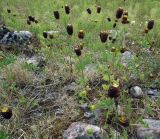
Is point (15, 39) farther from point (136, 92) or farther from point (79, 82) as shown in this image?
point (136, 92)

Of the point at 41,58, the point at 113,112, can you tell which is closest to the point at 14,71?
the point at 41,58

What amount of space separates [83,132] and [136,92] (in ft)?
2.72

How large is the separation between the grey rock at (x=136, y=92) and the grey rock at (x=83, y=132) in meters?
0.71

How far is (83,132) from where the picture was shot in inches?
101

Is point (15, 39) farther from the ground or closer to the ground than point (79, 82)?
Result: farther from the ground

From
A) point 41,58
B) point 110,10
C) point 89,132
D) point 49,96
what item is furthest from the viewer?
point 110,10

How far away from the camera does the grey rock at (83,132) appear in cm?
252

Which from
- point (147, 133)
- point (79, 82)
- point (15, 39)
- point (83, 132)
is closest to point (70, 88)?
point (79, 82)

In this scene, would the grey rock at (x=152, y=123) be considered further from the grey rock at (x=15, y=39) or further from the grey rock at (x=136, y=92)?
the grey rock at (x=15, y=39)

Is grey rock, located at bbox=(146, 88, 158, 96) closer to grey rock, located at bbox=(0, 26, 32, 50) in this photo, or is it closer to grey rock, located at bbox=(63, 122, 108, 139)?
grey rock, located at bbox=(63, 122, 108, 139)

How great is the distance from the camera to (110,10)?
19.7ft

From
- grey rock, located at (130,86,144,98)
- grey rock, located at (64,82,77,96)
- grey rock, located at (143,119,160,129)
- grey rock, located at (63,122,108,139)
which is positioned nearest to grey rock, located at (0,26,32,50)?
grey rock, located at (64,82,77,96)

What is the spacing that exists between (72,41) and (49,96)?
3.66 ft

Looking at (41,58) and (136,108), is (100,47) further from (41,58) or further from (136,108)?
(136,108)
